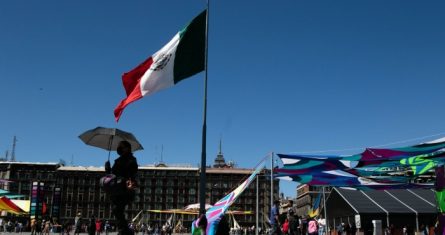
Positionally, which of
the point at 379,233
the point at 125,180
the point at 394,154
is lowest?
the point at 379,233

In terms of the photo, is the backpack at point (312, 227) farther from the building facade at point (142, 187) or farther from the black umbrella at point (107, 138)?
the building facade at point (142, 187)

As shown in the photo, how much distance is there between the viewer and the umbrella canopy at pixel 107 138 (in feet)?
31.8

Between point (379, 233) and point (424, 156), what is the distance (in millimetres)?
9567

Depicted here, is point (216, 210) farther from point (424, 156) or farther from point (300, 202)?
point (300, 202)

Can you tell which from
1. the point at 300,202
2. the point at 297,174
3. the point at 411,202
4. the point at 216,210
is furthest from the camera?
the point at 300,202

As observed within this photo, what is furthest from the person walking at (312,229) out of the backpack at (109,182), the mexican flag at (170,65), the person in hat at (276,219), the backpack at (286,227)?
the backpack at (109,182)

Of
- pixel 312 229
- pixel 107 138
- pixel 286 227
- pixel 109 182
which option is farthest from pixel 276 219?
pixel 109 182

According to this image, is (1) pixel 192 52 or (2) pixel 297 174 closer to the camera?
(1) pixel 192 52

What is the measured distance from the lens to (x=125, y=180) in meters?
7.84

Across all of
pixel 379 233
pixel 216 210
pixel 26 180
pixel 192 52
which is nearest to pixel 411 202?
pixel 379 233

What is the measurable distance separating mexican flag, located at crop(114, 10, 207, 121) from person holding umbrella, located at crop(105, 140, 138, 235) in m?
3.89

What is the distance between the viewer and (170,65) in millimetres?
13047

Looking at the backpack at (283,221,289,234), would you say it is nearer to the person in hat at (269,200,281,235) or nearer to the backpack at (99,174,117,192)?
the person in hat at (269,200,281,235)

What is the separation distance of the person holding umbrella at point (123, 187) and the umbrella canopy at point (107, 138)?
5.03ft
